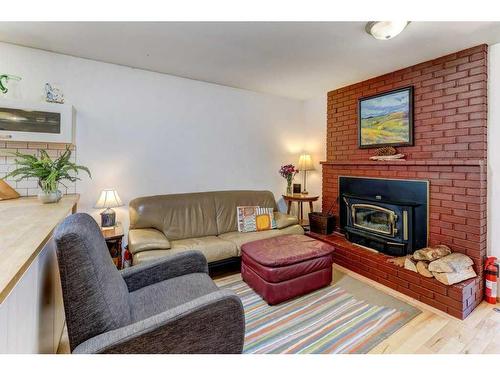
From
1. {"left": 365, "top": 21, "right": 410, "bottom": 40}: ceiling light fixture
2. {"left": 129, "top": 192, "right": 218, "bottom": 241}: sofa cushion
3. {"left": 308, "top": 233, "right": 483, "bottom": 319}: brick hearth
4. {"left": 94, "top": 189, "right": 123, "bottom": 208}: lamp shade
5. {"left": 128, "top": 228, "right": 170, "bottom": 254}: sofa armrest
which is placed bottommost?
{"left": 308, "top": 233, "right": 483, "bottom": 319}: brick hearth

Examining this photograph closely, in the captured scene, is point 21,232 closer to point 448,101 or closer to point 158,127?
point 158,127

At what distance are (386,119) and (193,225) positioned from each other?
2.62 m

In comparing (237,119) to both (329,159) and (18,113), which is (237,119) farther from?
(18,113)

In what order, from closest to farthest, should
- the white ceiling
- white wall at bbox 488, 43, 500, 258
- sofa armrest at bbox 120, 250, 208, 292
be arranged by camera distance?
sofa armrest at bbox 120, 250, 208, 292, the white ceiling, white wall at bbox 488, 43, 500, 258

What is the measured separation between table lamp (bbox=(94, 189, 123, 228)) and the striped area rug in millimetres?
1561

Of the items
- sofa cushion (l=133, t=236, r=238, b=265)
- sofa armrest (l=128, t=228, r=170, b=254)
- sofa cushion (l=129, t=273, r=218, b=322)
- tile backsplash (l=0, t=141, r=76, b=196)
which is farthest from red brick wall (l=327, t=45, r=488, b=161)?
tile backsplash (l=0, t=141, r=76, b=196)

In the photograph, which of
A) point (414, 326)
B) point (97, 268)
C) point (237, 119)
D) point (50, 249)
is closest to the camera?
point (97, 268)

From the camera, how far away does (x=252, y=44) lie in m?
2.12

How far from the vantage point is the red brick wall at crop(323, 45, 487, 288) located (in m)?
2.12

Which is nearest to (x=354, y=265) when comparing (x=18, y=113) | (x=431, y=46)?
(x=431, y=46)

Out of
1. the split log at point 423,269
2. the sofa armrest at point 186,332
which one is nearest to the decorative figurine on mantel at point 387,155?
the split log at point 423,269

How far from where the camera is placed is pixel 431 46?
214 cm

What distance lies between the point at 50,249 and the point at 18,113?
1513 mm

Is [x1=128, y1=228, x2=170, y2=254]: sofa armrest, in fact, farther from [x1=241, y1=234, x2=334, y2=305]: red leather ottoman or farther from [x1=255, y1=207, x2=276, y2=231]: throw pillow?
[x1=255, y1=207, x2=276, y2=231]: throw pillow
